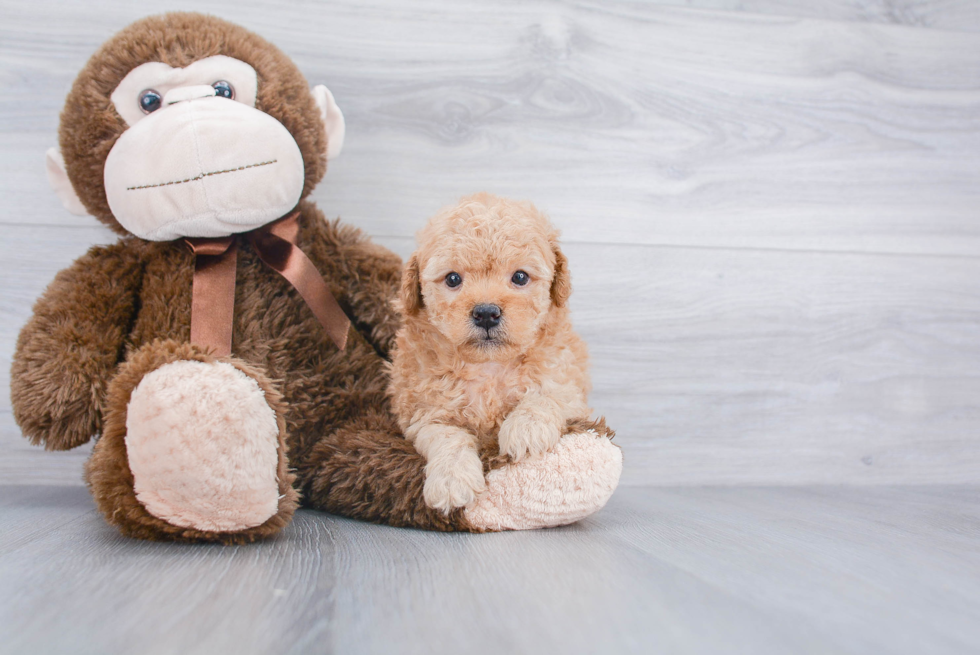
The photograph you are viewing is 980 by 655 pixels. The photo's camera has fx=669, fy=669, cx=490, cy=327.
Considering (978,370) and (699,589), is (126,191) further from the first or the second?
(978,370)

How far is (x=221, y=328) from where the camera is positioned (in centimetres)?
93

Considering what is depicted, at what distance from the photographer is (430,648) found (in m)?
0.54

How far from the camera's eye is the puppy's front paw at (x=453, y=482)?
→ 79cm

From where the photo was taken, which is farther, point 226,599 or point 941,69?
point 941,69

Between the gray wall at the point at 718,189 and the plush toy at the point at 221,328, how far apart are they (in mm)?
242

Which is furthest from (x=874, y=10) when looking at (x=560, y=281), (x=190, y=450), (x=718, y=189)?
(x=190, y=450)

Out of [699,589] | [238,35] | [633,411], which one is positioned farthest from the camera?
[633,411]

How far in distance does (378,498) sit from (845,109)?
1.18 m

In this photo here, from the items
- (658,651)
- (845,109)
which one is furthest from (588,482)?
(845,109)

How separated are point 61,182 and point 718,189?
1.15 meters

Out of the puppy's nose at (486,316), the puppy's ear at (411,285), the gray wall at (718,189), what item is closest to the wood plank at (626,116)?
the gray wall at (718,189)

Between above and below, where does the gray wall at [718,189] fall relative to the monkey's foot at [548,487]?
above

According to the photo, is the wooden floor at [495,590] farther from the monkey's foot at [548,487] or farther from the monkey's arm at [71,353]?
the monkey's arm at [71,353]

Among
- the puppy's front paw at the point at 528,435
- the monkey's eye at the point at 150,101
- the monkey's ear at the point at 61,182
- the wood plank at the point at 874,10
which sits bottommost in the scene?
the puppy's front paw at the point at 528,435
